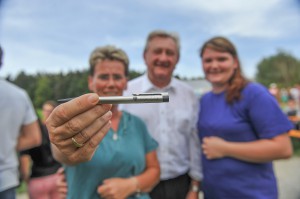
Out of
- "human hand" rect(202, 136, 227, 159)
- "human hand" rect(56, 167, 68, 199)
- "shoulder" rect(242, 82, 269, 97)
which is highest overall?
"shoulder" rect(242, 82, 269, 97)

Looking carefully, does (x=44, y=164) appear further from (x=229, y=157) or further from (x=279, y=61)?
(x=279, y=61)

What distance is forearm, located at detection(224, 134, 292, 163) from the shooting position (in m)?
1.82

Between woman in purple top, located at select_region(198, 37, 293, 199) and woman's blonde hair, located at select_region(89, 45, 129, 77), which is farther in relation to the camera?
woman in purple top, located at select_region(198, 37, 293, 199)

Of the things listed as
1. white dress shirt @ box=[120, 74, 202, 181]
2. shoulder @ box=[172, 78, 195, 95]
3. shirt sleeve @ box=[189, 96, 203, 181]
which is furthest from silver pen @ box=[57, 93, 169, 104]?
shirt sleeve @ box=[189, 96, 203, 181]

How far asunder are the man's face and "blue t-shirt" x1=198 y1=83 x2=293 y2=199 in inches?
18.8

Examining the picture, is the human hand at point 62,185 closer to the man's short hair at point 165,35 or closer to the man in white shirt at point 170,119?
the man in white shirt at point 170,119

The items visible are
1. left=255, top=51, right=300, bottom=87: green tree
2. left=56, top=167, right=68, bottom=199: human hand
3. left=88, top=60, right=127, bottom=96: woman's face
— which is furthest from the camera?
left=255, top=51, right=300, bottom=87: green tree

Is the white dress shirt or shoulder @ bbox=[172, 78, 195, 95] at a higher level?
shoulder @ bbox=[172, 78, 195, 95]

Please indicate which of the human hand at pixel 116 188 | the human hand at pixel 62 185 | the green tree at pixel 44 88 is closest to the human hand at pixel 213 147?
the human hand at pixel 116 188

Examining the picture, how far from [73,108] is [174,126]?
1.39 meters

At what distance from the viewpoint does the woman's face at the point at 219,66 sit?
2000 millimetres

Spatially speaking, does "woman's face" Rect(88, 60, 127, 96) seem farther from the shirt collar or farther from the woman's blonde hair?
the shirt collar

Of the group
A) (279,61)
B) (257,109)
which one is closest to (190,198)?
(257,109)

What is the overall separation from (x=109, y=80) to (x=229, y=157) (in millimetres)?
1030
